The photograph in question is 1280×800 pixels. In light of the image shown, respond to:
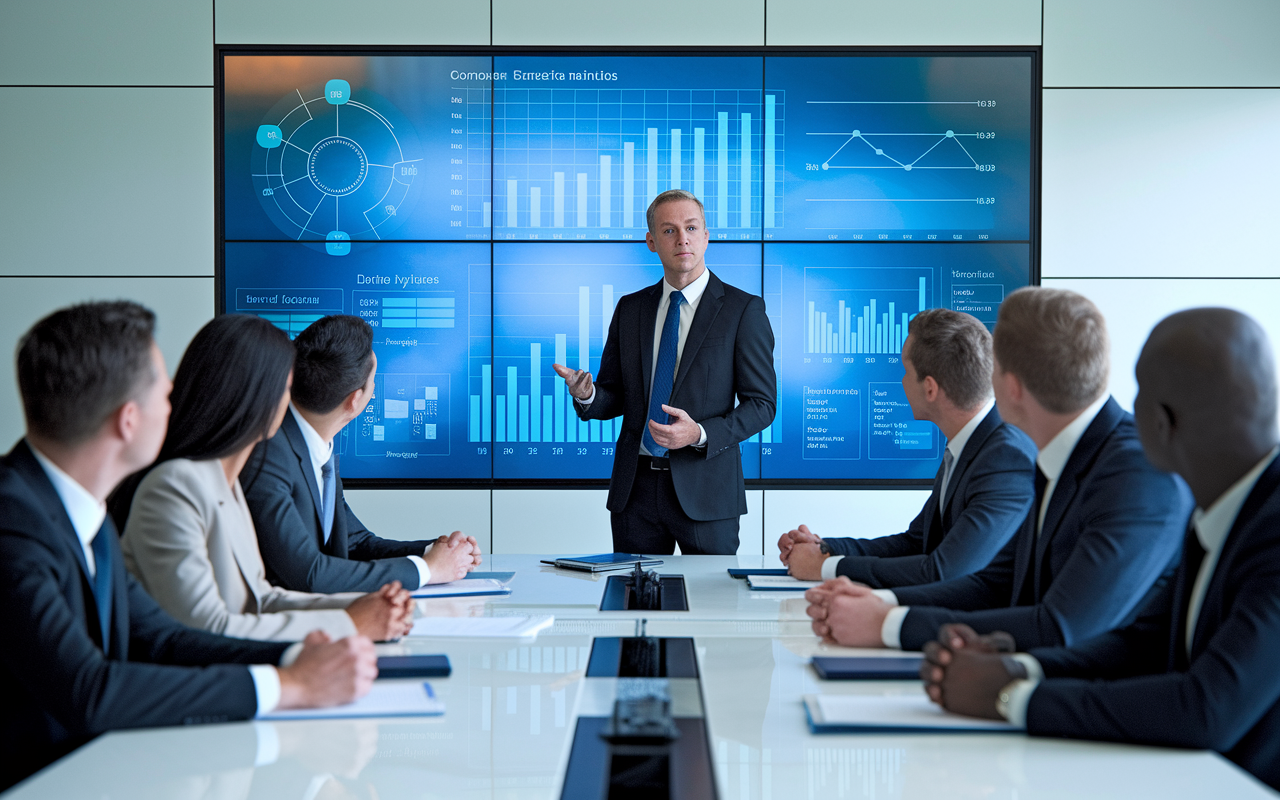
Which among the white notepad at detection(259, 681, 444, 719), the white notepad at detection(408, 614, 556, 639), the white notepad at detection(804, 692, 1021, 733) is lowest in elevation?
the white notepad at detection(408, 614, 556, 639)

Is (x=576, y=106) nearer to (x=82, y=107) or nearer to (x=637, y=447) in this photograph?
(x=637, y=447)

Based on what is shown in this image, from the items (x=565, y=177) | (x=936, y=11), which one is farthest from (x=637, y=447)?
(x=936, y=11)

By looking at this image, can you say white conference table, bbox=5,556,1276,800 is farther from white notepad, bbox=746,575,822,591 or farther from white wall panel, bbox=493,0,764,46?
white wall panel, bbox=493,0,764,46

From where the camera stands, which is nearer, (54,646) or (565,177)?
(54,646)

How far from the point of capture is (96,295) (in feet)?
14.8

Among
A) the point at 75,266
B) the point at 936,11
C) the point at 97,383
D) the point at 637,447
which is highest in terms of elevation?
the point at 936,11

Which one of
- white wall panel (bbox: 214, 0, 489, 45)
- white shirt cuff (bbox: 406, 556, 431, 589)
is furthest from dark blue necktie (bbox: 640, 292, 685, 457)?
white wall panel (bbox: 214, 0, 489, 45)

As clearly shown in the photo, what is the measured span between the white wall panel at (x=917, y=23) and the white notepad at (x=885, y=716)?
3683mm

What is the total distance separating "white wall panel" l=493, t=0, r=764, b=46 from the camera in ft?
14.6

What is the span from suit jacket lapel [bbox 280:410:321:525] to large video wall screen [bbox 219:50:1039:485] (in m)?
2.10

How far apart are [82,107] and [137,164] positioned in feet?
1.17

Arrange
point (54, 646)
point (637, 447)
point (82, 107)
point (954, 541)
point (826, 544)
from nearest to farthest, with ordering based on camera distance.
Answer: point (54, 646) → point (954, 541) → point (826, 544) → point (637, 447) → point (82, 107)

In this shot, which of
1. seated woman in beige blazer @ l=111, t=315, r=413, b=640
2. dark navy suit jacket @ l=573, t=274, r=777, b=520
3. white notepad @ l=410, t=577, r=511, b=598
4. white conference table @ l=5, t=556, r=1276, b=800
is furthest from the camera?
dark navy suit jacket @ l=573, t=274, r=777, b=520

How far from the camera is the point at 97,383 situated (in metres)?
1.35
